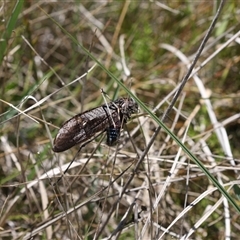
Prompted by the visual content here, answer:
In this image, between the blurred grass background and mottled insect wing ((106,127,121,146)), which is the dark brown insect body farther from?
the blurred grass background

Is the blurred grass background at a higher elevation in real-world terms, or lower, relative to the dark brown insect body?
lower

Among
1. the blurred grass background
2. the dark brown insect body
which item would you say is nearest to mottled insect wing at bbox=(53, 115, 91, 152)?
the dark brown insect body

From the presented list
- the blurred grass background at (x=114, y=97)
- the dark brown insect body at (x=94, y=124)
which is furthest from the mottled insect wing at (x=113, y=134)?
the blurred grass background at (x=114, y=97)

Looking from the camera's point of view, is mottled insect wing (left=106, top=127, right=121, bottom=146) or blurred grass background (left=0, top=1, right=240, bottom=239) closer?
mottled insect wing (left=106, top=127, right=121, bottom=146)

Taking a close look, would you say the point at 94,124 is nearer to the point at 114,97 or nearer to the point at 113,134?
the point at 113,134

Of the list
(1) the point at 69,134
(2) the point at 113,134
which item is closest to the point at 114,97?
(2) the point at 113,134

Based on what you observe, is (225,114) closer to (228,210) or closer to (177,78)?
(177,78)
